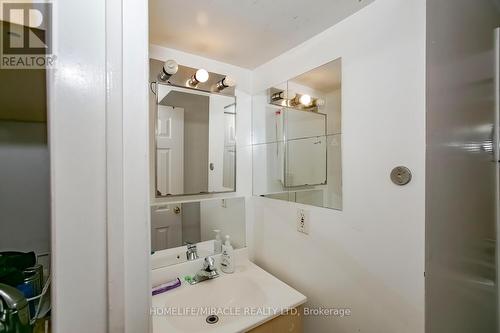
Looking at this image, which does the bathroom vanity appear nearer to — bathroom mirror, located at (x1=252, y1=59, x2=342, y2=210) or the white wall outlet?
the white wall outlet

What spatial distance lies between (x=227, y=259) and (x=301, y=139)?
86 cm

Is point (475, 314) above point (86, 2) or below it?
below

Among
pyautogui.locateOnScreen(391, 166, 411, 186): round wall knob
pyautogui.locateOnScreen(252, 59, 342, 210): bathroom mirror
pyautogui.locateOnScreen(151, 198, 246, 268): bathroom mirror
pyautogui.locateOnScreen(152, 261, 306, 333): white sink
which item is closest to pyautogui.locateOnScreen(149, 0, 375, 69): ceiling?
pyautogui.locateOnScreen(252, 59, 342, 210): bathroom mirror

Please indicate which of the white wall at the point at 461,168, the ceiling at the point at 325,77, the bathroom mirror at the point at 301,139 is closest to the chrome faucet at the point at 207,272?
the bathroom mirror at the point at 301,139

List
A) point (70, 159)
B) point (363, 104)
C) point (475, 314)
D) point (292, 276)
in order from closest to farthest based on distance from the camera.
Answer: point (70, 159) < point (363, 104) < point (475, 314) < point (292, 276)

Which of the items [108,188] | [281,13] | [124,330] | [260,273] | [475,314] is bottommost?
[475,314]

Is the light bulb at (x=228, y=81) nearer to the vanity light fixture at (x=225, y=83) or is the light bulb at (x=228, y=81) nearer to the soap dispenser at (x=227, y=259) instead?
the vanity light fixture at (x=225, y=83)

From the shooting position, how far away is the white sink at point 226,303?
0.91 meters

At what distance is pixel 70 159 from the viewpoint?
365mm

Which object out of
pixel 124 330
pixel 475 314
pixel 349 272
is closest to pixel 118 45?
pixel 124 330

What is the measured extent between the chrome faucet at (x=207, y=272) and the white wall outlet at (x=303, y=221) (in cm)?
55

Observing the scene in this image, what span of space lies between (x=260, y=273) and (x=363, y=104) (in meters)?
1.08

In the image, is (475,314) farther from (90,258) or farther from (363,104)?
(90,258)

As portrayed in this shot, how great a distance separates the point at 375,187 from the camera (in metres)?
0.87
